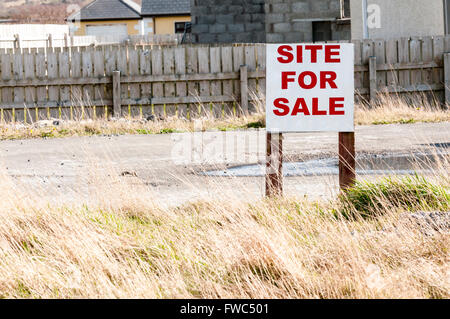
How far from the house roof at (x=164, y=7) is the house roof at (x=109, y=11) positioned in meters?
1.67

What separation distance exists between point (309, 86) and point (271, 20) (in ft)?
52.8

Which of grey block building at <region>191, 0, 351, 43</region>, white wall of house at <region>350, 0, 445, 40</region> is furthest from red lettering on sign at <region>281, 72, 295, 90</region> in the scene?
grey block building at <region>191, 0, 351, 43</region>

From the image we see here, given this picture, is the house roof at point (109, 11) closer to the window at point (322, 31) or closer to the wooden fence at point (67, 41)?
the wooden fence at point (67, 41)

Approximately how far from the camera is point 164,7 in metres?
58.4

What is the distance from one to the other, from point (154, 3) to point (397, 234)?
55.2 m

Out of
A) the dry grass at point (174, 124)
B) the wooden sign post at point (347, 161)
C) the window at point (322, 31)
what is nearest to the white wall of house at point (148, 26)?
the window at point (322, 31)

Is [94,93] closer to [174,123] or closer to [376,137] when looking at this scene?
[174,123]

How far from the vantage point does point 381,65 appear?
1817 centimetres

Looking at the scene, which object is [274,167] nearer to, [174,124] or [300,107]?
[300,107]

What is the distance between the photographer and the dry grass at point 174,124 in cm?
1567

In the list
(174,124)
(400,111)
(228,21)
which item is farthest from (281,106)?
(228,21)

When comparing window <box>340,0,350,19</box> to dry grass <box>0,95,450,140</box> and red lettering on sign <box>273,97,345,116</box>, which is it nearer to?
dry grass <box>0,95,450,140</box>

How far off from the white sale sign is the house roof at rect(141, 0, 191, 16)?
51413 mm
